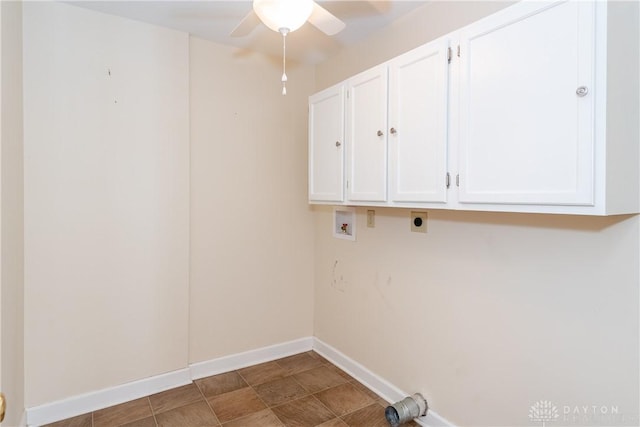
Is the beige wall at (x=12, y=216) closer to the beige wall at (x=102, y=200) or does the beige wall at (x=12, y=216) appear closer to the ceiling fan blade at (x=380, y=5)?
the beige wall at (x=102, y=200)

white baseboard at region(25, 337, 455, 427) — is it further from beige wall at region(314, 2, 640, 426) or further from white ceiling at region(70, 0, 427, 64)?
white ceiling at region(70, 0, 427, 64)

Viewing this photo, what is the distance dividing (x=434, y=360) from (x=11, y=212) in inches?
95.5

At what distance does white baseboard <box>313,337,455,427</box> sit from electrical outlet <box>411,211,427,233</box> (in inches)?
39.8

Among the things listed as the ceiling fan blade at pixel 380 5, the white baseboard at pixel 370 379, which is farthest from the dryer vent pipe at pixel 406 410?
the ceiling fan blade at pixel 380 5

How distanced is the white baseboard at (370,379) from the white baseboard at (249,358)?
0.51ft

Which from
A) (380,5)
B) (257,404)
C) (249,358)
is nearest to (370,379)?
(257,404)

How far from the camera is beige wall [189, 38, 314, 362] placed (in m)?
2.62

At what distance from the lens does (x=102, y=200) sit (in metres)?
2.23

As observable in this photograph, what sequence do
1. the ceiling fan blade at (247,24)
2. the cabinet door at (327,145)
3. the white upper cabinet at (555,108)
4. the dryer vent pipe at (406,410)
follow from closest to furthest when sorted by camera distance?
the white upper cabinet at (555,108)
the ceiling fan blade at (247,24)
the dryer vent pipe at (406,410)
the cabinet door at (327,145)

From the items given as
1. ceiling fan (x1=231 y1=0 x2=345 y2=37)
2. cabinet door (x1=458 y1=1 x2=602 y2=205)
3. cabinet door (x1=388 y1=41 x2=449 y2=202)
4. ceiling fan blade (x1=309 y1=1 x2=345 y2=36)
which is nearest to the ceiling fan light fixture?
ceiling fan (x1=231 y1=0 x2=345 y2=37)

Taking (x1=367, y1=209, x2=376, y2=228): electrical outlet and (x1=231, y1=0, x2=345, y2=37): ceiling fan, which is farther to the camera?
(x1=367, y1=209, x2=376, y2=228): electrical outlet

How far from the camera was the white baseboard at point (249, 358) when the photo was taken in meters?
2.65

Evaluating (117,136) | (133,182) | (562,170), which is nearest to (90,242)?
(133,182)

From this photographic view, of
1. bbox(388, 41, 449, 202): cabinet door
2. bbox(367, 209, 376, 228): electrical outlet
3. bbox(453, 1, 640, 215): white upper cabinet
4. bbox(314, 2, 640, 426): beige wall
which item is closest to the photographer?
bbox(453, 1, 640, 215): white upper cabinet
